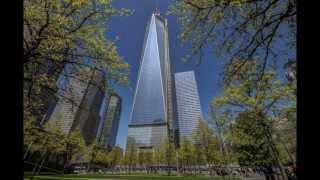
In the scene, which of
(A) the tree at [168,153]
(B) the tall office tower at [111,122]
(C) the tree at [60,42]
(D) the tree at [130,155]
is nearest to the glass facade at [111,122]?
(B) the tall office tower at [111,122]

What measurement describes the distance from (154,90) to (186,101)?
1917cm

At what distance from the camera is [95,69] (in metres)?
9.88

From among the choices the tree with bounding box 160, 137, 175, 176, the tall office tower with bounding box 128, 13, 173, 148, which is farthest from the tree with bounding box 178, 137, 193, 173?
the tall office tower with bounding box 128, 13, 173, 148

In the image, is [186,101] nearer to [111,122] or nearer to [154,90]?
[154,90]

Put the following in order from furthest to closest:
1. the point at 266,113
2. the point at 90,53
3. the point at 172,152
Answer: the point at 172,152 → the point at 266,113 → the point at 90,53

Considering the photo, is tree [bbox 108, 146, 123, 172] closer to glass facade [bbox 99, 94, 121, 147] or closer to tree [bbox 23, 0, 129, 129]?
glass facade [bbox 99, 94, 121, 147]

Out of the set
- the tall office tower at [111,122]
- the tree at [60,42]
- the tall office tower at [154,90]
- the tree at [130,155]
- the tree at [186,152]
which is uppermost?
the tall office tower at [154,90]

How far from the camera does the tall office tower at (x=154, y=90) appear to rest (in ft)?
443

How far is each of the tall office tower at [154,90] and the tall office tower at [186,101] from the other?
5.37 m

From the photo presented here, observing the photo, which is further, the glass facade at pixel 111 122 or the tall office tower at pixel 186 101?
the tall office tower at pixel 186 101

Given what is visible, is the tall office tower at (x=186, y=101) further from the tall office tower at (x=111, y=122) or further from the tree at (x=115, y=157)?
the tree at (x=115, y=157)
